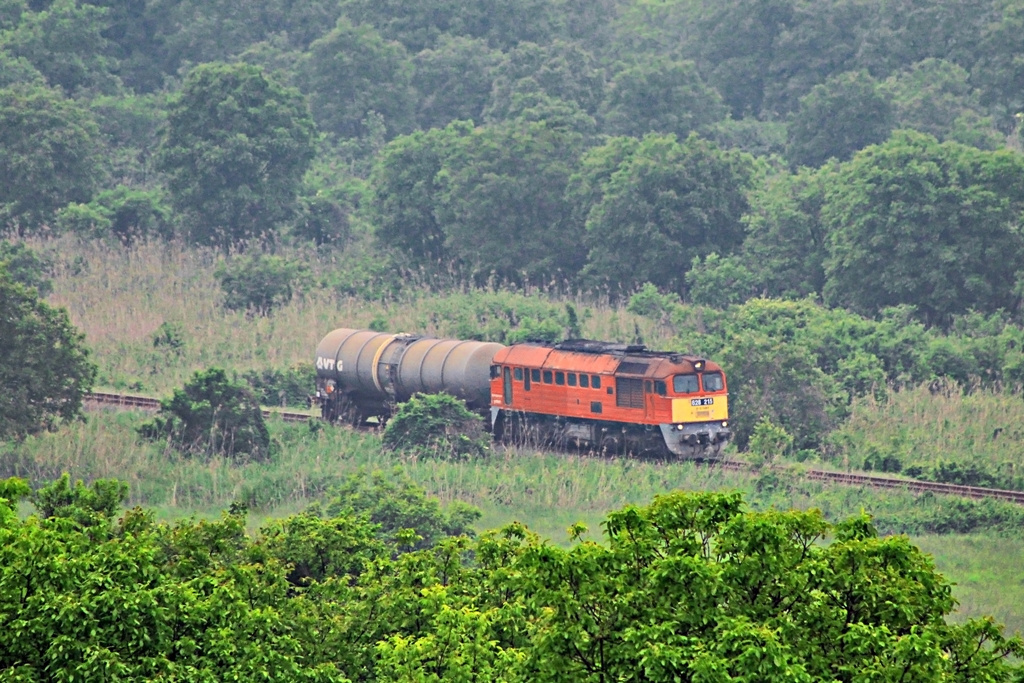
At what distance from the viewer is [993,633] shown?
1230 cm

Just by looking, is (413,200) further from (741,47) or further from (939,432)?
(939,432)

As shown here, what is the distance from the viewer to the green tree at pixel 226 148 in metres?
63.5

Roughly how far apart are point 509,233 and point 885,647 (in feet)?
162

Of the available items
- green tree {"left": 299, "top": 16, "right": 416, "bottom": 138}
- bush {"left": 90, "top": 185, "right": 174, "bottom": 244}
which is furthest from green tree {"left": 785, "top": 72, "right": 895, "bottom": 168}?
bush {"left": 90, "top": 185, "right": 174, "bottom": 244}

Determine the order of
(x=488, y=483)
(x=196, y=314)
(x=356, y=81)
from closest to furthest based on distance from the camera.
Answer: (x=488, y=483)
(x=196, y=314)
(x=356, y=81)

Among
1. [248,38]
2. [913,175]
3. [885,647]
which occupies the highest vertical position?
[248,38]

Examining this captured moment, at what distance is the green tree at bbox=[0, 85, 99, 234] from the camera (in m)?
62.4

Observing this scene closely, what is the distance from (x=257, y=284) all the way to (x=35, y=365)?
1806 centimetres

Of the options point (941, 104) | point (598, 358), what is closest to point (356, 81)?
point (941, 104)

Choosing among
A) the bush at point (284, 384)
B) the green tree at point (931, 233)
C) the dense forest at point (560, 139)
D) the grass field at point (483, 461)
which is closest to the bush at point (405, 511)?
the grass field at point (483, 461)

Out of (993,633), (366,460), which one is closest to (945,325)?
(366,460)

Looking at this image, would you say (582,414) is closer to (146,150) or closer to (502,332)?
(502,332)

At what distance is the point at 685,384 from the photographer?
35844 mm

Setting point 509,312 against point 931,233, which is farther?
point 509,312
